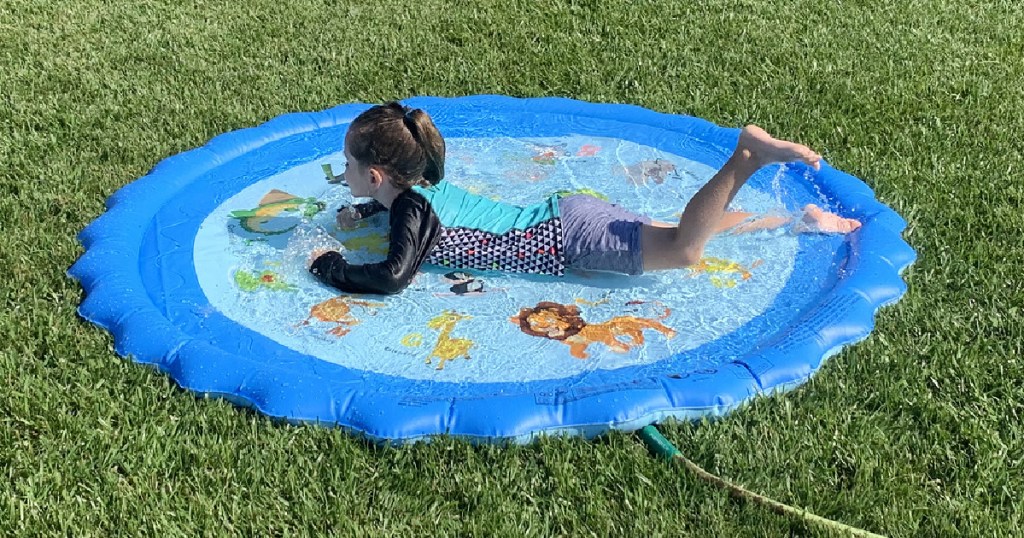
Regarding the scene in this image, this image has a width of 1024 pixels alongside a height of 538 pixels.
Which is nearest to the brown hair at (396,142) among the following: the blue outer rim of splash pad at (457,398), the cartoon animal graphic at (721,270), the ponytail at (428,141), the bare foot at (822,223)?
the ponytail at (428,141)

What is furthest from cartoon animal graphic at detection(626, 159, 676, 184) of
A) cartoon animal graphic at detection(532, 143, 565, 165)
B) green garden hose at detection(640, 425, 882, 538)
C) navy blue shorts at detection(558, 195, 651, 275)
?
green garden hose at detection(640, 425, 882, 538)

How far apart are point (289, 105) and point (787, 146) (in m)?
3.47

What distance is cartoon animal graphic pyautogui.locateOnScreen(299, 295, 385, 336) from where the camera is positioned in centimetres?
370

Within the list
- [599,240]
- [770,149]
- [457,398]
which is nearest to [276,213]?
[599,240]

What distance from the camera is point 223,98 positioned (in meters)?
5.87

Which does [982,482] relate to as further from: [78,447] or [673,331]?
[78,447]

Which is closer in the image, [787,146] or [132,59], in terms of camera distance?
[787,146]

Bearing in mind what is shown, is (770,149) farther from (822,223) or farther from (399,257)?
(399,257)

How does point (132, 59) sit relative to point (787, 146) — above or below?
below

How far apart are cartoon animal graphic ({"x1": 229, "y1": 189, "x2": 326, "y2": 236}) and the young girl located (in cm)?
49

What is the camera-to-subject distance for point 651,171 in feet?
16.3

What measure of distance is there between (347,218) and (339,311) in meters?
0.75

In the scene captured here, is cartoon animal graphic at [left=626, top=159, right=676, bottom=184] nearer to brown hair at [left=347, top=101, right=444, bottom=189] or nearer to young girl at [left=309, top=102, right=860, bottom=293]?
young girl at [left=309, top=102, right=860, bottom=293]

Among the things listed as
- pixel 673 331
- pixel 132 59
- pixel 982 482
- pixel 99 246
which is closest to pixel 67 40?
pixel 132 59
